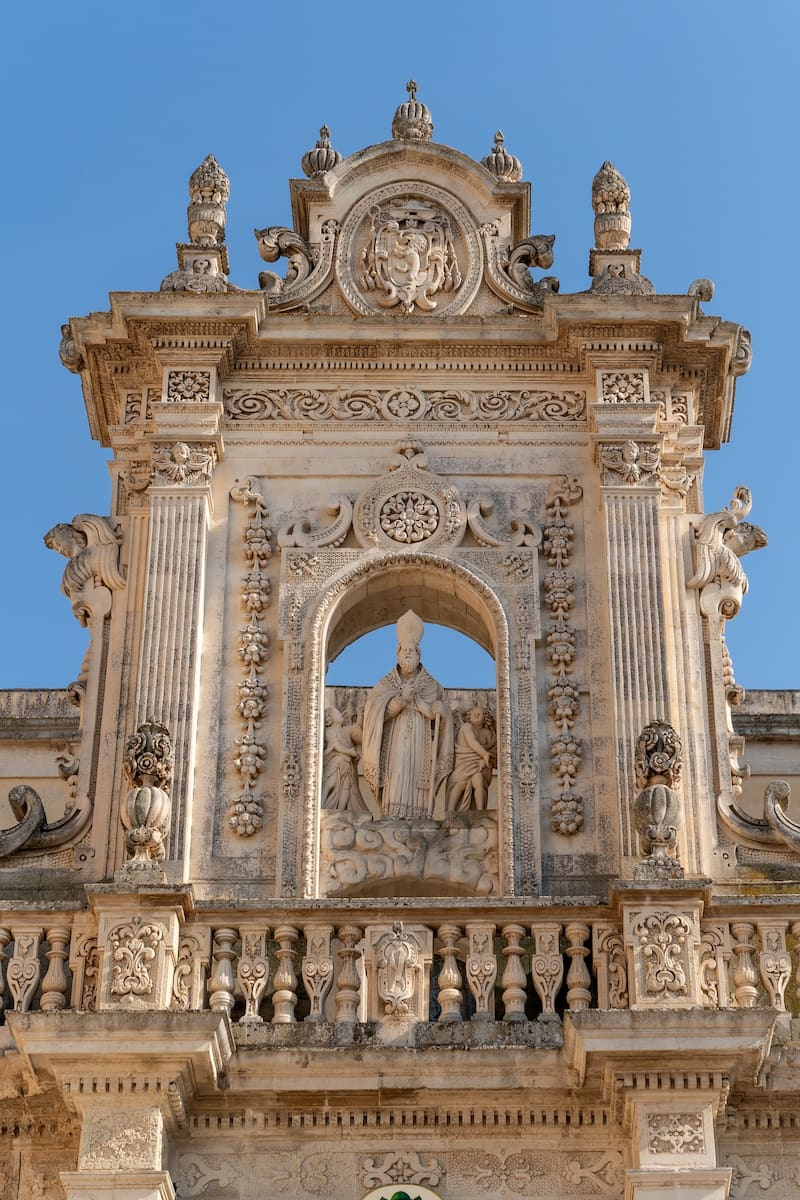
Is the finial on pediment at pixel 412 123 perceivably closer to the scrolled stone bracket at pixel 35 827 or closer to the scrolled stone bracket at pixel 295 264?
the scrolled stone bracket at pixel 295 264

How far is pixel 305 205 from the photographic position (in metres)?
17.5

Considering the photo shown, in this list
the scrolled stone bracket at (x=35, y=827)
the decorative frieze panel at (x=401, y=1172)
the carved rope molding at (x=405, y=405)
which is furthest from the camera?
the carved rope molding at (x=405, y=405)

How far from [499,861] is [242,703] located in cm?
195

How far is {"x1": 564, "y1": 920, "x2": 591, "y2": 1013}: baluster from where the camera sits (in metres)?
13.9

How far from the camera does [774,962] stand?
1405 cm

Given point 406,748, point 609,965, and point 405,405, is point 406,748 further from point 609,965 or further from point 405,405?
point 405,405

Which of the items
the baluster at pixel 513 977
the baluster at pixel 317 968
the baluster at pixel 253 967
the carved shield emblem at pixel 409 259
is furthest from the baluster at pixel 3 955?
the carved shield emblem at pixel 409 259

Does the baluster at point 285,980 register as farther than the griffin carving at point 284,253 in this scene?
No

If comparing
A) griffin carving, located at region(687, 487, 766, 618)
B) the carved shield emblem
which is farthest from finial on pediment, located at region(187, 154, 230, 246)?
griffin carving, located at region(687, 487, 766, 618)

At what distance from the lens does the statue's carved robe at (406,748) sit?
1558 centimetres

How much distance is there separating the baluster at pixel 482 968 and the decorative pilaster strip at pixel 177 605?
6.32ft

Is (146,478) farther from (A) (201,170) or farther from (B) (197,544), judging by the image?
(A) (201,170)

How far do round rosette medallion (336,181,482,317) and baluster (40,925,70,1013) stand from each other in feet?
16.8

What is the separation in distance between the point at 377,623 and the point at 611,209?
3477mm
